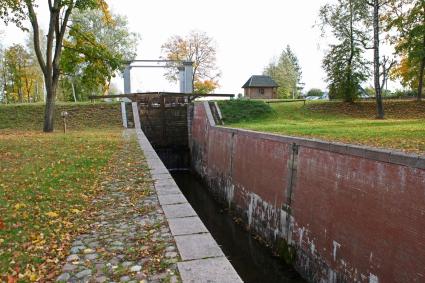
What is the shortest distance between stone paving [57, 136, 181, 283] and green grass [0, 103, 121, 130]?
17.4 m

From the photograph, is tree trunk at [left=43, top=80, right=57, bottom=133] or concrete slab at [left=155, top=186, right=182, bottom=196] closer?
concrete slab at [left=155, top=186, right=182, bottom=196]

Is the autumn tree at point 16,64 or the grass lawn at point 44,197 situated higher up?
the autumn tree at point 16,64

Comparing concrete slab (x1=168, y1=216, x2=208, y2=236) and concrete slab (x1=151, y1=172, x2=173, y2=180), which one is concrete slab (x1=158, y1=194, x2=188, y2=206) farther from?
concrete slab (x1=151, y1=172, x2=173, y2=180)

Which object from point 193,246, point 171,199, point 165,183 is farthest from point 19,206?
point 193,246

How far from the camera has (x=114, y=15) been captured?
161 feet

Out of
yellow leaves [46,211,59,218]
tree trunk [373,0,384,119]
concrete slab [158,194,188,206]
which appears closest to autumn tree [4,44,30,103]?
tree trunk [373,0,384,119]

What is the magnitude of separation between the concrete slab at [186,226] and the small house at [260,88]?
4966 cm

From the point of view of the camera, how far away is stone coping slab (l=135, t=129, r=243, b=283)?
11.2ft

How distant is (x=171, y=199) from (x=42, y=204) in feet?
6.25

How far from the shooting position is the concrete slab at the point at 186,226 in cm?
460

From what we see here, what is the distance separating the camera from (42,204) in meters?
5.86

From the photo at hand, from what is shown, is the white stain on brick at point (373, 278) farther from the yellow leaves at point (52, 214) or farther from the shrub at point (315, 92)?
the shrub at point (315, 92)

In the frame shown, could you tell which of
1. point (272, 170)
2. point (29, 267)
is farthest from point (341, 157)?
point (29, 267)

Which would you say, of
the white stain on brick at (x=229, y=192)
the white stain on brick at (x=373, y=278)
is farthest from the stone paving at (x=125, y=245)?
the white stain on brick at (x=229, y=192)
